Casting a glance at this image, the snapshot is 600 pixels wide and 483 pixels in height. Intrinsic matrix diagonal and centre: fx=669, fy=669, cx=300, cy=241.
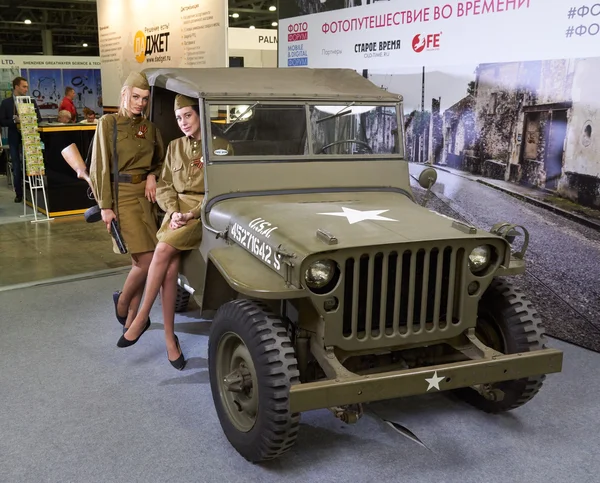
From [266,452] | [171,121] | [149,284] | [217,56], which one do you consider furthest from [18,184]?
[266,452]

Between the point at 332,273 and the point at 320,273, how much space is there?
54 millimetres

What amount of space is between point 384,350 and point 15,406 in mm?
2027

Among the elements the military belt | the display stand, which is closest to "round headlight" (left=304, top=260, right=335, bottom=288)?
the military belt

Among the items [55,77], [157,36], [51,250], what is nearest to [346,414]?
[51,250]

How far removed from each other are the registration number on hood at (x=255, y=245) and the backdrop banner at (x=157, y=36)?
12.1 ft

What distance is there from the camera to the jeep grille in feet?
9.38

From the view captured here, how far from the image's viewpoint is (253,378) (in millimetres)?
2994

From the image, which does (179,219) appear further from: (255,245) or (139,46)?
(139,46)

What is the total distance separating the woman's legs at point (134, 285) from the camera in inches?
170

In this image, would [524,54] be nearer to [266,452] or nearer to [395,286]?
[395,286]

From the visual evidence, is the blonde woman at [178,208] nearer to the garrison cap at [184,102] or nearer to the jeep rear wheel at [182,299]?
the garrison cap at [184,102]

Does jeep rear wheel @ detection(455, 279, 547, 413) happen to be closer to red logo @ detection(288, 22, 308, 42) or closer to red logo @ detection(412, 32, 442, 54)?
red logo @ detection(412, 32, 442, 54)

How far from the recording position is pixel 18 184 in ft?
32.1

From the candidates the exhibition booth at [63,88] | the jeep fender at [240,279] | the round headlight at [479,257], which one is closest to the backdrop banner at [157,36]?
the exhibition booth at [63,88]
